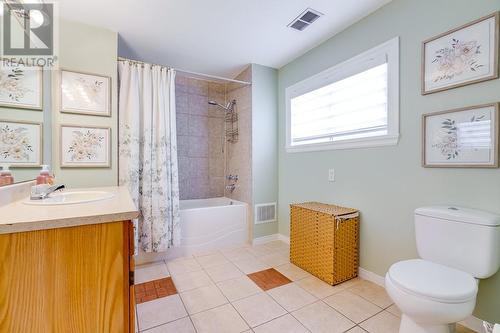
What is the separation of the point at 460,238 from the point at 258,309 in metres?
1.36

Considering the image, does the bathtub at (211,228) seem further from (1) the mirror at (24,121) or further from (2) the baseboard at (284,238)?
(1) the mirror at (24,121)

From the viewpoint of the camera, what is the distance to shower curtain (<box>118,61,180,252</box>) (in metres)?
2.27

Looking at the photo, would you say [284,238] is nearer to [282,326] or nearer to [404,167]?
[282,326]


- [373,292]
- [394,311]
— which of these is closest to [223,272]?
[373,292]

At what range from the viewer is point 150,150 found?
239 cm

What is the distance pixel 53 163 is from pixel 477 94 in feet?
10.4

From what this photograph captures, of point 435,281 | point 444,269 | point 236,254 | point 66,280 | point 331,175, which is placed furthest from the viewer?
point 236,254

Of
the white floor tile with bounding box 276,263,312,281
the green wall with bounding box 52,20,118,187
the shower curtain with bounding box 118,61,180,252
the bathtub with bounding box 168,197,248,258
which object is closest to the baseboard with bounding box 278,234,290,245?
the bathtub with bounding box 168,197,248,258

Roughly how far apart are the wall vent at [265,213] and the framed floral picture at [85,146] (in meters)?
1.79

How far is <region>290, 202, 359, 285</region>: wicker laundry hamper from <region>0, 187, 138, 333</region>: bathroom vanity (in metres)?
1.57

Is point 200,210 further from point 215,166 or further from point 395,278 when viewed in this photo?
point 395,278

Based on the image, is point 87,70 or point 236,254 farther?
→ point 236,254

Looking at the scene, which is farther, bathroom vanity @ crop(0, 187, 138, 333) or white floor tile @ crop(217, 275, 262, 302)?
white floor tile @ crop(217, 275, 262, 302)

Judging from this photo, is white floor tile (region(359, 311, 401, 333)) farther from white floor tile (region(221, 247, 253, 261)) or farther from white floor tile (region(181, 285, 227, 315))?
white floor tile (region(221, 247, 253, 261))
